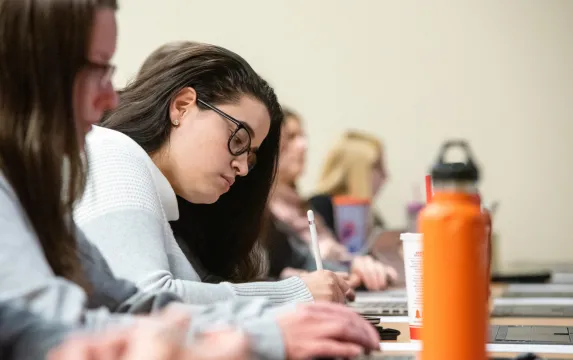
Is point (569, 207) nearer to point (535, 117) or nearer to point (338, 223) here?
point (535, 117)

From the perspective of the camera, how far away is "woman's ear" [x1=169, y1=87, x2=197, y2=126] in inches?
63.7

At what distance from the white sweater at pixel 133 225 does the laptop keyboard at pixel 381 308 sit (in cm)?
28

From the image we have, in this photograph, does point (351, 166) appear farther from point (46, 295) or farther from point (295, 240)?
point (46, 295)

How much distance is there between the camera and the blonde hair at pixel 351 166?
4.28 meters

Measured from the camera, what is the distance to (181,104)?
163 centimetres

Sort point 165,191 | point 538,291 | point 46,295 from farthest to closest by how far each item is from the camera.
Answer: point 538,291, point 165,191, point 46,295

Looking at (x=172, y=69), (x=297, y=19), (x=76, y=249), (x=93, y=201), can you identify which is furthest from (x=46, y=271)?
(x=297, y=19)

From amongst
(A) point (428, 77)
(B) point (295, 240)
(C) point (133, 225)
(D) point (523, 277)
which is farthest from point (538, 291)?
(A) point (428, 77)

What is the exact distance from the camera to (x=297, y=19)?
15.3 ft

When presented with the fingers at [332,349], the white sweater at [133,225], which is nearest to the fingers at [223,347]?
the fingers at [332,349]

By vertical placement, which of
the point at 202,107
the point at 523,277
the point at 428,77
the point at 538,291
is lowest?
the point at 523,277

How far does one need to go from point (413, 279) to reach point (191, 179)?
0.56 m

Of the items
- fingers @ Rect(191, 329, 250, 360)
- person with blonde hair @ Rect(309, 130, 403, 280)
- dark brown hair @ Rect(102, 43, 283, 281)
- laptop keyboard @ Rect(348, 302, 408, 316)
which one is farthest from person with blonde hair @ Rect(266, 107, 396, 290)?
fingers @ Rect(191, 329, 250, 360)

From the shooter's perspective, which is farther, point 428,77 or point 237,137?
point 428,77
